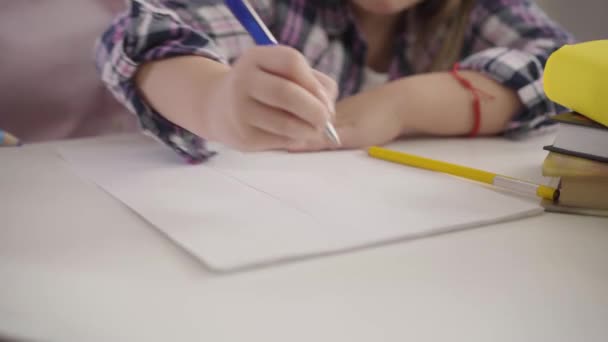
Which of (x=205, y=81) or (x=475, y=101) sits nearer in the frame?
(x=205, y=81)

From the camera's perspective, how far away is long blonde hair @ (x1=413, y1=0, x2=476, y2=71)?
27.9 inches

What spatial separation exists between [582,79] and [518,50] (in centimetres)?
30

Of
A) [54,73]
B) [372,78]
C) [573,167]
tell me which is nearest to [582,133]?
[573,167]

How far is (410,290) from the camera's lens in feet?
0.77

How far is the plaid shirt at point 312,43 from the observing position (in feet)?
1.49

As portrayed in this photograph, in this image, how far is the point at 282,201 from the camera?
0.34 meters

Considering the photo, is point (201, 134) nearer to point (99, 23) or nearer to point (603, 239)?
point (603, 239)

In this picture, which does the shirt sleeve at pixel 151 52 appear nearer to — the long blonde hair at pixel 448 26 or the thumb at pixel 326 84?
the thumb at pixel 326 84

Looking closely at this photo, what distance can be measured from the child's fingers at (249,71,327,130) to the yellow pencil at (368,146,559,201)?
129 millimetres

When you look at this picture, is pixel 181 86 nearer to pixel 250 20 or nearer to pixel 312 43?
pixel 250 20

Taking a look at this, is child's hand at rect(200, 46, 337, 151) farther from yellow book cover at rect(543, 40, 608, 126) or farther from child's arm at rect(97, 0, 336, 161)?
yellow book cover at rect(543, 40, 608, 126)

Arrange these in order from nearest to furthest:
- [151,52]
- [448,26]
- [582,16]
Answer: [151,52]
[448,26]
[582,16]

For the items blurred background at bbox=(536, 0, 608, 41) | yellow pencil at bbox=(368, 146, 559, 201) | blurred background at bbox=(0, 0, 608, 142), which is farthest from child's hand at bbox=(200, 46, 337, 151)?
blurred background at bbox=(536, 0, 608, 41)

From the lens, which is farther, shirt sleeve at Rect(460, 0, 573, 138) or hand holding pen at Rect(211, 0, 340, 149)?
shirt sleeve at Rect(460, 0, 573, 138)
